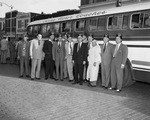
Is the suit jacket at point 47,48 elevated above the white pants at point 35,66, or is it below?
above

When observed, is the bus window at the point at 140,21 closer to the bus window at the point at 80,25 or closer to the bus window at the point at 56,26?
the bus window at the point at 80,25

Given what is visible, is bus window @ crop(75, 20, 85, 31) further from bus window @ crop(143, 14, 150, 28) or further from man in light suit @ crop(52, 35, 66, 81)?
bus window @ crop(143, 14, 150, 28)

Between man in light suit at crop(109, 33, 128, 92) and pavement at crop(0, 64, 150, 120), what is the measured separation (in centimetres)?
46

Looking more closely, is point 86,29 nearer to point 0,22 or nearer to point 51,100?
point 51,100

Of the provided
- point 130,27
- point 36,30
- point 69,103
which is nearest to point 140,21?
point 130,27

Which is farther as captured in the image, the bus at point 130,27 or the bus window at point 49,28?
the bus window at point 49,28

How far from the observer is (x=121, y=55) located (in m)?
7.10

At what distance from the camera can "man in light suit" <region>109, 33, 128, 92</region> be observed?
6.97m

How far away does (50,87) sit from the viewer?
739 cm

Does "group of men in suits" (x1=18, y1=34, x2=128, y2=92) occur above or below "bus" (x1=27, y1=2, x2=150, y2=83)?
below

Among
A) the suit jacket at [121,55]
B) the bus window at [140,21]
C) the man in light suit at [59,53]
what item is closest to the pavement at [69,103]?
the suit jacket at [121,55]

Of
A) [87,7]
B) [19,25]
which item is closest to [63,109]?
[87,7]

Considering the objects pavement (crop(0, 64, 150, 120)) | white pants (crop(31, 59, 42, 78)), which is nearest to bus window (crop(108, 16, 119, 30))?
pavement (crop(0, 64, 150, 120))

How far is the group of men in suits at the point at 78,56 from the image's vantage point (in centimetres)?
720
